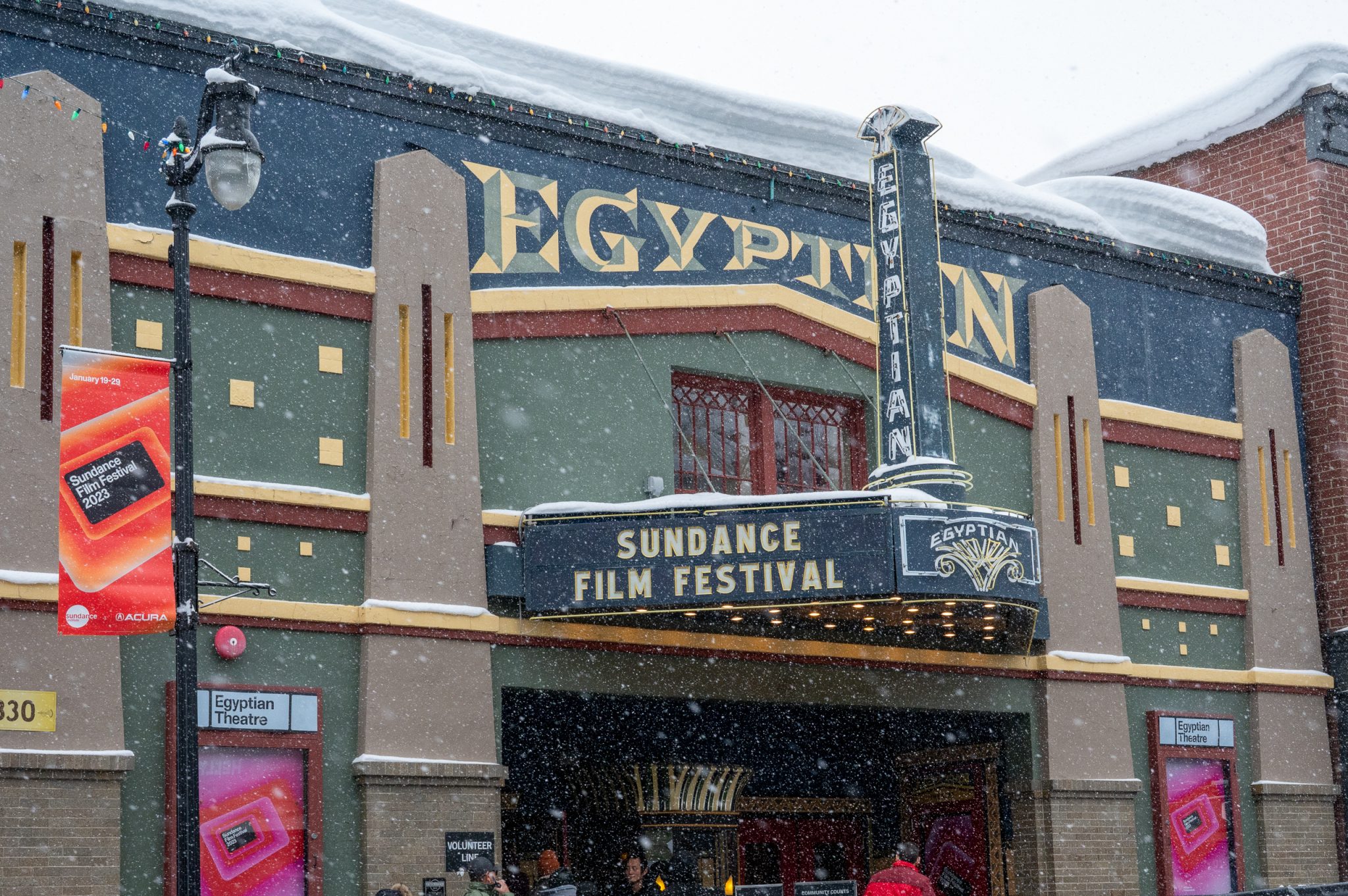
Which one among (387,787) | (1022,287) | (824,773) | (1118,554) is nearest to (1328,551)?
(1118,554)

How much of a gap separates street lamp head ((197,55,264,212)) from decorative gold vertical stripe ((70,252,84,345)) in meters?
3.74

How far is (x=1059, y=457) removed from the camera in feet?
70.3

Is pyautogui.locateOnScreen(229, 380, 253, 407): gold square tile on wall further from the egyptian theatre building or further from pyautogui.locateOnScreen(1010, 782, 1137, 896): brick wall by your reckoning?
pyautogui.locateOnScreen(1010, 782, 1137, 896): brick wall

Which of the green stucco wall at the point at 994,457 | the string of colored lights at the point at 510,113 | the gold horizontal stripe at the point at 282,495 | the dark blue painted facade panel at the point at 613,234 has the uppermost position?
the string of colored lights at the point at 510,113

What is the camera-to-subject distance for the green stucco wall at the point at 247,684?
47.7ft

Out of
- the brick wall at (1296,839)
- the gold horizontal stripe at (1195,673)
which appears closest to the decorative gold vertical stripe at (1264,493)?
the gold horizontal stripe at (1195,673)

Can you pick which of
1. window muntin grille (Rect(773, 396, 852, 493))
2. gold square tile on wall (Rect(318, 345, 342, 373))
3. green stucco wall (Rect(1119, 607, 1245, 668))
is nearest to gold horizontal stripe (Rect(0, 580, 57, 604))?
gold square tile on wall (Rect(318, 345, 342, 373))

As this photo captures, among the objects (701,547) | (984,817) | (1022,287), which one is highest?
(1022,287)

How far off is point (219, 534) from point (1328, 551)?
15367 millimetres

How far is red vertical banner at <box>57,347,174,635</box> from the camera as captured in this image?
11.4 m

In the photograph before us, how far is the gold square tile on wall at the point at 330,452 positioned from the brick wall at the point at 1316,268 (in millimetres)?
14197

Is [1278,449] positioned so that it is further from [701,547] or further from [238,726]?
[238,726]

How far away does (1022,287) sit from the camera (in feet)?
72.3

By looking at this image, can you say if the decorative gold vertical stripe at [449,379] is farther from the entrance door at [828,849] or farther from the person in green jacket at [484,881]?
the entrance door at [828,849]
